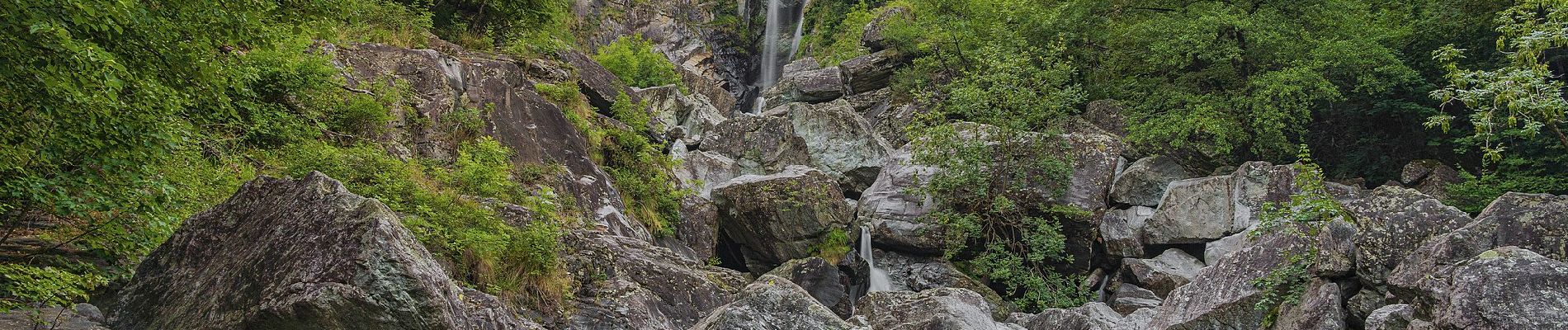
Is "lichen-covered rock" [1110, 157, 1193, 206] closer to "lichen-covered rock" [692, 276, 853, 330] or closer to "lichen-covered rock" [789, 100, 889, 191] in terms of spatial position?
"lichen-covered rock" [789, 100, 889, 191]

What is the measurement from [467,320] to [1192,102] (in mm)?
20670

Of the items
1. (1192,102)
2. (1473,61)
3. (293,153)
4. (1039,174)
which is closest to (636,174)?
(293,153)

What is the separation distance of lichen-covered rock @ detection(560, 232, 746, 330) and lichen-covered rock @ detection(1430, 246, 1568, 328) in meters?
7.44

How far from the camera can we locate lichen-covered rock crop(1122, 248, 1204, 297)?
1831 cm

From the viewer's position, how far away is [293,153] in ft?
31.4

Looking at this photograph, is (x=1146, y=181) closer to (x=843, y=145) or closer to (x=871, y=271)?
(x=871, y=271)

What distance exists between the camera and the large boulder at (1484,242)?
7.73m

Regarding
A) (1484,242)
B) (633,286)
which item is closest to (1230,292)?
(1484,242)

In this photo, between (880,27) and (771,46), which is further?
(771,46)

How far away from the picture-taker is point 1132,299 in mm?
18031

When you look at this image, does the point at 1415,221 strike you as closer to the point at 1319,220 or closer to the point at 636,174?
the point at 1319,220

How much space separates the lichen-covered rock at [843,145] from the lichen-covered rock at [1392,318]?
1634cm

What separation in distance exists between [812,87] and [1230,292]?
22.2 metres

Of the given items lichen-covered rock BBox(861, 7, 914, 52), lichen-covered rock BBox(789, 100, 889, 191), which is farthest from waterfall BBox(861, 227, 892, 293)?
lichen-covered rock BBox(861, 7, 914, 52)
